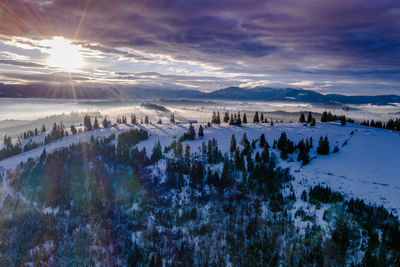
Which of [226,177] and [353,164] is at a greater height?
[353,164]

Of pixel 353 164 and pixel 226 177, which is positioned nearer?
pixel 353 164

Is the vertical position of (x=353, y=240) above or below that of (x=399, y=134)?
below

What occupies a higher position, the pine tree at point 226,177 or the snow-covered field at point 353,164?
the snow-covered field at point 353,164

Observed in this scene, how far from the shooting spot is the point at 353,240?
66.0 meters

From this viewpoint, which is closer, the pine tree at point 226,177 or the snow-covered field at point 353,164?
the snow-covered field at point 353,164

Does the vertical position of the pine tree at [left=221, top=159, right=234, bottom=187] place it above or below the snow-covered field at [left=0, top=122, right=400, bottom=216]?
below

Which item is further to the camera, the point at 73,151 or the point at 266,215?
the point at 73,151

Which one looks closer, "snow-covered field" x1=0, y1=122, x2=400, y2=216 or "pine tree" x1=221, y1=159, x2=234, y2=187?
"snow-covered field" x1=0, y1=122, x2=400, y2=216

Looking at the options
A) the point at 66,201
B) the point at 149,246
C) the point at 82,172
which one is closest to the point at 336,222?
the point at 149,246

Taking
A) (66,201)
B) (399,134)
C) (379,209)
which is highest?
(399,134)

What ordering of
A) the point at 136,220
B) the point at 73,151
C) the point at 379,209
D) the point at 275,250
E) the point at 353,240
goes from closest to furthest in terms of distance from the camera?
the point at 353,240 → the point at 379,209 → the point at 275,250 → the point at 136,220 → the point at 73,151

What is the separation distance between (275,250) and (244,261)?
10572 mm

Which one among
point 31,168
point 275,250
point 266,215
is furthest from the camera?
point 31,168

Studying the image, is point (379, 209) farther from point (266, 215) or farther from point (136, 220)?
point (136, 220)
